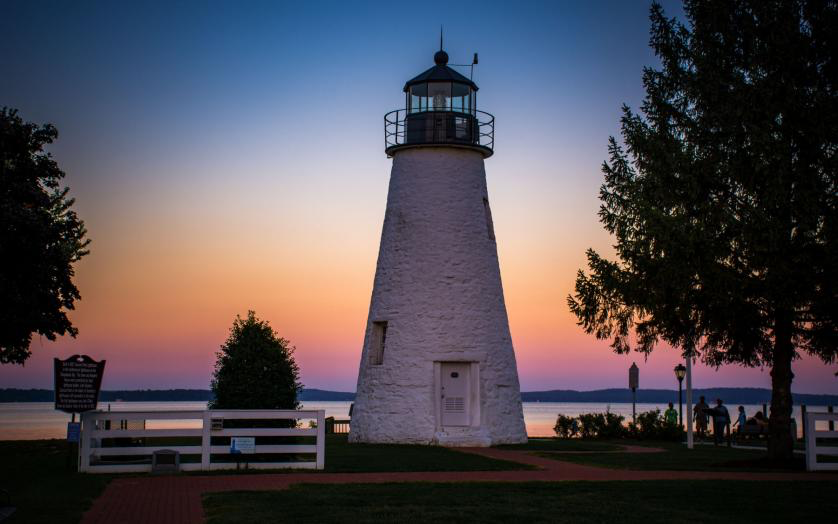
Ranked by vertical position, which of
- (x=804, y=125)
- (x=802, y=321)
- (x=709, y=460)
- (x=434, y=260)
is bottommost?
(x=709, y=460)

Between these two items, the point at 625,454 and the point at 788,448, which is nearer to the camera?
the point at 788,448

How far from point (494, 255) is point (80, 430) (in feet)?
49.2

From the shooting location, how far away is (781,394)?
855 inches

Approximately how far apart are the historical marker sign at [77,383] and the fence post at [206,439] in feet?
6.94

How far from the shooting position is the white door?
28.6 m

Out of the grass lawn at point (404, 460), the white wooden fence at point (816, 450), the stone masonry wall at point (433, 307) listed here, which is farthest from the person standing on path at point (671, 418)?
the white wooden fence at point (816, 450)

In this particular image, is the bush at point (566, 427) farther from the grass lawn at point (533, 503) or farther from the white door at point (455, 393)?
the grass lawn at point (533, 503)

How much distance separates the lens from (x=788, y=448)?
848 inches

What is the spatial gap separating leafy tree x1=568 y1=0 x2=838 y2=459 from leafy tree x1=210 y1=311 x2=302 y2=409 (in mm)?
8469

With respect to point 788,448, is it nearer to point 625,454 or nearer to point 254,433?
point 625,454

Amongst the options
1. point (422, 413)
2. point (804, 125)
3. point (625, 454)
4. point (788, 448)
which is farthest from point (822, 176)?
point (422, 413)

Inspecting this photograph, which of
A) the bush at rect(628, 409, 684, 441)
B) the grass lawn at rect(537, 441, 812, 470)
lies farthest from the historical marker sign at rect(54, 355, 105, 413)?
the bush at rect(628, 409, 684, 441)

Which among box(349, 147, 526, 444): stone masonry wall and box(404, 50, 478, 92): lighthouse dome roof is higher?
box(404, 50, 478, 92): lighthouse dome roof

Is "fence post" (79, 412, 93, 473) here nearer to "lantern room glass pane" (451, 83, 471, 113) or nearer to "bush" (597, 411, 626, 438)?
"lantern room glass pane" (451, 83, 471, 113)
